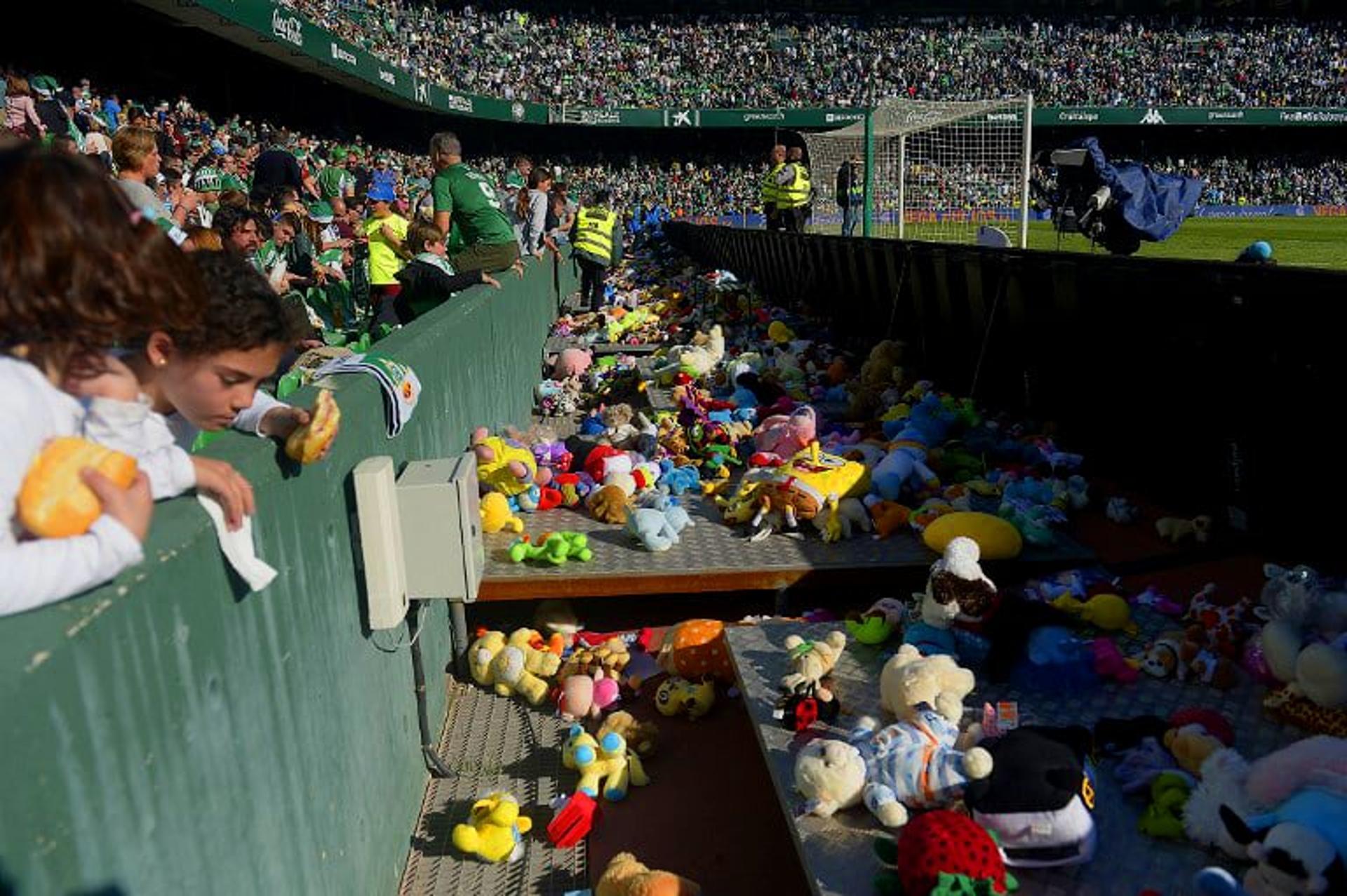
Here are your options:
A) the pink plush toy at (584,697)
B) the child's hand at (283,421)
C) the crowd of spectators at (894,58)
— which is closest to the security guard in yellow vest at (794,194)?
the pink plush toy at (584,697)

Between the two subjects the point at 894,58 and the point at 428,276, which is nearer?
the point at 428,276

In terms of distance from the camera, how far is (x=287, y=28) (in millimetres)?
23688

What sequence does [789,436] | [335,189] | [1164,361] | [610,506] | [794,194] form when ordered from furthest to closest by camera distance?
[794,194], [335,189], [789,436], [610,506], [1164,361]

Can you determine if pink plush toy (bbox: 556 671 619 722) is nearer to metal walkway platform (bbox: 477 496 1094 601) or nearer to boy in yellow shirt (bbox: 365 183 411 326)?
metal walkway platform (bbox: 477 496 1094 601)

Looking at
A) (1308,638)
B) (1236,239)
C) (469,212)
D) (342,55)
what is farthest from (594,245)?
(1236,239)

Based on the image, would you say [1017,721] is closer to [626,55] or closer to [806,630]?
[806,630]

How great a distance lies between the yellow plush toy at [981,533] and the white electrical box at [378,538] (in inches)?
96.2

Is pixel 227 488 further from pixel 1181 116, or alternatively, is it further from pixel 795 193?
pixel 1181 116

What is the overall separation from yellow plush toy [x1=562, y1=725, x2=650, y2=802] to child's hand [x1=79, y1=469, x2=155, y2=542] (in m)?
2.32

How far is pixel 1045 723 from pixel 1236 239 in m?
29.4

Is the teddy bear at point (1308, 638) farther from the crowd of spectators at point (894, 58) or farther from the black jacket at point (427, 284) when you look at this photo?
the crowd of spectators at point (894, 58)

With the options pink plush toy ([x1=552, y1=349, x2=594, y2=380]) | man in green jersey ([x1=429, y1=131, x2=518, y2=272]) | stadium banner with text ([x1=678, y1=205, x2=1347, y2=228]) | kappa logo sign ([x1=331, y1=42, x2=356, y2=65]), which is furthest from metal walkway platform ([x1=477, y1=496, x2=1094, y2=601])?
stadium banner with text ([x1=678, y1=205, x2=1347, y2=228])

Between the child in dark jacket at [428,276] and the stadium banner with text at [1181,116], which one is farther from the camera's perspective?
the stadium banner with text at [1181,116]

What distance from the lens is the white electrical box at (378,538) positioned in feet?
10.2
